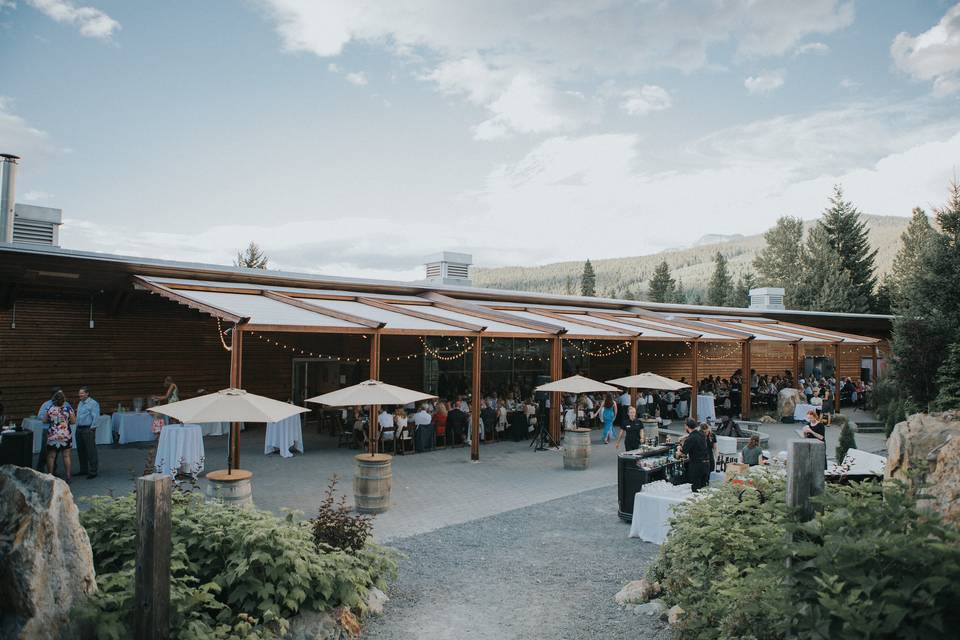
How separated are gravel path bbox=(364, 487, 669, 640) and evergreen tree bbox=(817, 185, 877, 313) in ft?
142

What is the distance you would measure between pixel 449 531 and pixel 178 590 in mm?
4045

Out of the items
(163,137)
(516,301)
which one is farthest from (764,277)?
(163,137)

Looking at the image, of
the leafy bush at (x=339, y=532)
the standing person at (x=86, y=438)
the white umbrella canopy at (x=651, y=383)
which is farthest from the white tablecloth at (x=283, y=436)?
the white umbrella canopy at (x=651, y=383)

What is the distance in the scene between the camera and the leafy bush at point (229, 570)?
409 centimetres

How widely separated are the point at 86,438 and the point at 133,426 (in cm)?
331

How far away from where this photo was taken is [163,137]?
1850 centimetres

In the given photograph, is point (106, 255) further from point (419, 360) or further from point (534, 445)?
point (534, 445)

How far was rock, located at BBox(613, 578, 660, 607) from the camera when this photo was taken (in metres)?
5.50

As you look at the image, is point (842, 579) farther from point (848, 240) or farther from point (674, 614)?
point (848, 240)

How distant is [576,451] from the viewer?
1180 cm

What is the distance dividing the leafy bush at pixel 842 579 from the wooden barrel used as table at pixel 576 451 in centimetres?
703

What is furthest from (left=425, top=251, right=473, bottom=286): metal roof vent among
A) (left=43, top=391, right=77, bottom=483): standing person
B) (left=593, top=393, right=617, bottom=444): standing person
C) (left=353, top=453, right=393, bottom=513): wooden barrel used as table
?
(left=43, top=391, right=77, bottom=483): standing person

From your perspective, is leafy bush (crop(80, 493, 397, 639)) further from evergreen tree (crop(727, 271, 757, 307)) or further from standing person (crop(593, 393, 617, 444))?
evergreen tree (crop(727, 271, 757, 307))

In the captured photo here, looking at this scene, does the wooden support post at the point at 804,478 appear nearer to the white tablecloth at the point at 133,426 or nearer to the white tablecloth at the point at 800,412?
the white tablecloth at the point at 133,426
